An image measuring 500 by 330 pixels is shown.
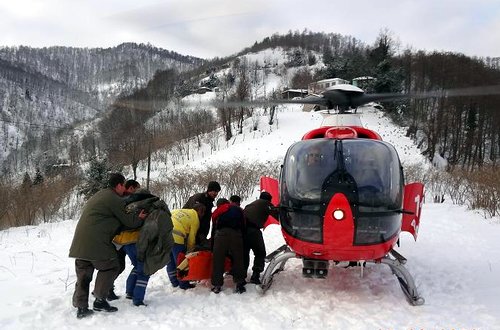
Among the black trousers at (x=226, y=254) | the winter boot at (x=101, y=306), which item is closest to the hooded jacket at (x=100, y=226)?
the winter boot at (x=101, y=306)

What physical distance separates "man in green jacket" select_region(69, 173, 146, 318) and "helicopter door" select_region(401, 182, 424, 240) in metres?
3.75

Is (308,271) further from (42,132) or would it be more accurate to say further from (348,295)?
(42,132)

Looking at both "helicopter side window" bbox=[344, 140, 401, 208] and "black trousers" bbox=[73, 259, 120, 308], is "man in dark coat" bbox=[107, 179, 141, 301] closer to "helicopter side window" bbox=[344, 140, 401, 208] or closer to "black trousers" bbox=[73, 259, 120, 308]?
"black trousers" bbox=[73, 259, 120, 308]

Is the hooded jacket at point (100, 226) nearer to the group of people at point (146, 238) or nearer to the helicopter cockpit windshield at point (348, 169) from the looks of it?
the group of people at point (146, 238)

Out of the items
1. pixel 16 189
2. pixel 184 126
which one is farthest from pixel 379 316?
pixel 184 126

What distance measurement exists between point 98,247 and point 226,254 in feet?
5.84

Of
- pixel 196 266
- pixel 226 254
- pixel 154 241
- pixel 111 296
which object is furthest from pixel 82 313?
pixel 226 254

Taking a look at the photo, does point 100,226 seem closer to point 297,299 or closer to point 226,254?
point 226,254

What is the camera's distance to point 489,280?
6.21 m

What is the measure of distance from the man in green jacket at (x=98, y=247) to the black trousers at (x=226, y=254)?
1.30 meters

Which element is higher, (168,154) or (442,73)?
(442,73)

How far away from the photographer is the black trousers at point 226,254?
5473mm

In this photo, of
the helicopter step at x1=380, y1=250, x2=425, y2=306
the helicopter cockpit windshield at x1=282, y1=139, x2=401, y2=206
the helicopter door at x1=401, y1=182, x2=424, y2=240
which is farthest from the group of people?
the helicopter door at x1=401, y1=182, x2=424, y2=240

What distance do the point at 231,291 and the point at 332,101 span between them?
3.18 meters
